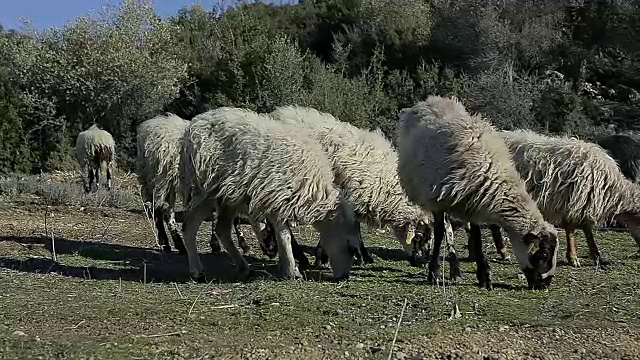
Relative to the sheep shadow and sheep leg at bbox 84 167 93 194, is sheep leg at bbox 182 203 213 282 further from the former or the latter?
sheep leg at bbox 84 167 93 194

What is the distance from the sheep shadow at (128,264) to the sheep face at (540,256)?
2.45m

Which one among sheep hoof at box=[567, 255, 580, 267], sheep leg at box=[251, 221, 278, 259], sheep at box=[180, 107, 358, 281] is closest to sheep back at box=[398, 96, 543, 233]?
sheep at box=[180, 107, 358, 281]

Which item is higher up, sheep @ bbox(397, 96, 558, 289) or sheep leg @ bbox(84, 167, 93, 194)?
sheep @ bbox(397, 96, 558, 289)

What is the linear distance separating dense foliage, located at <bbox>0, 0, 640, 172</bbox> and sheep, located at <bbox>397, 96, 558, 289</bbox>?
552 inches

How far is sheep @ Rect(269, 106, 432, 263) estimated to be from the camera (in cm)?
1006

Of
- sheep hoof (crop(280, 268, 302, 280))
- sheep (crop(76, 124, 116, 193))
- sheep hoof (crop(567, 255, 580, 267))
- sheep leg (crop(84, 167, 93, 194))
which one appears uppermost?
sheep hoof (crop(280, 268, 302, 280))

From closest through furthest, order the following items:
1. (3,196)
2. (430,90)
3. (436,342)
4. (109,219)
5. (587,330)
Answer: (436,342) < (587,330) < (109,219) < (3,196) < (430,90)

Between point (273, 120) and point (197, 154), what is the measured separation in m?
1.18

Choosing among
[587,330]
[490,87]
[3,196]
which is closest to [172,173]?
[587,330]

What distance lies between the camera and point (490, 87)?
957 inches

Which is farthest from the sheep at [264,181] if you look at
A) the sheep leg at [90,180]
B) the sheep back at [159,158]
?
the sheep leg at [90,180]

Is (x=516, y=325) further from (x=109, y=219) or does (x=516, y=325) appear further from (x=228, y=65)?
(x=228, y=65)

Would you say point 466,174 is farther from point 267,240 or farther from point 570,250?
point 267,240

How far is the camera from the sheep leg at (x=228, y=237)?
9.75m
